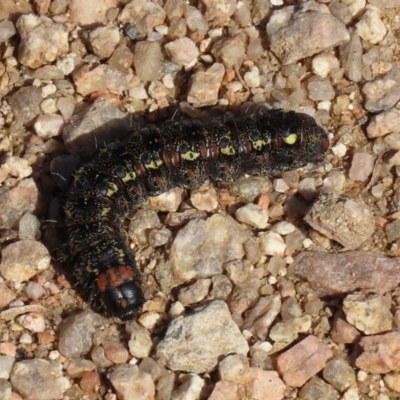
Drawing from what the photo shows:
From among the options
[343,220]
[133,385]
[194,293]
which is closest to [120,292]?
[194,293]

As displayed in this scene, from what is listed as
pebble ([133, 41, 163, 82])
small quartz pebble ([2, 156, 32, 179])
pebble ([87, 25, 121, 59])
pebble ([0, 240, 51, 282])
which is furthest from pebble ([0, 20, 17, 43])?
pebble ([0, 240, 51, 282])

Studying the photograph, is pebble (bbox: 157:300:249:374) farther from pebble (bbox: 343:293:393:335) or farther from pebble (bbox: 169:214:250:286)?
pebble (bbox: 343:293:393:335)

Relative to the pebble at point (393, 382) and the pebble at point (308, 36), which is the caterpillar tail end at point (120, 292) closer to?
the pebble at point (393, 382)

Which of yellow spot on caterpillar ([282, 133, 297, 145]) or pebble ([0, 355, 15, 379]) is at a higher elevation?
yellow spot on caterpillar ([282, 133, 297, 145])

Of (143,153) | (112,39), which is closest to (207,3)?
(112,39)

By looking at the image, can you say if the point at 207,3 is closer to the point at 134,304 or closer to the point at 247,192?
the point at 247,192

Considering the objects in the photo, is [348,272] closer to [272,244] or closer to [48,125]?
[272,244]
